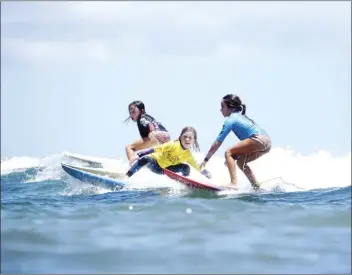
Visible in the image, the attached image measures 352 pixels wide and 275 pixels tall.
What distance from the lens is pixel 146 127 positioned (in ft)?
37.6

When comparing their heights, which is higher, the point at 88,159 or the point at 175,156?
the point at 88,159

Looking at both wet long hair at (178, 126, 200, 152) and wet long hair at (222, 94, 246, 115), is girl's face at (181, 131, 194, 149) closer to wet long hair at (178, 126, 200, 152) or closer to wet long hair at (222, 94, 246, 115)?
wet long hair at (178, 126, 200, 152)

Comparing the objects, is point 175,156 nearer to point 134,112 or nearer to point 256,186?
point 256,186

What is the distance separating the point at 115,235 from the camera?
5.55 m

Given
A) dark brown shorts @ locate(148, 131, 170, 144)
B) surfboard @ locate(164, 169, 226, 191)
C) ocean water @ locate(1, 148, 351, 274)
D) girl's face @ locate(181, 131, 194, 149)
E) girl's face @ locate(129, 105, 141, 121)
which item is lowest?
ocean water @ locate(1, 148, 351, 274)

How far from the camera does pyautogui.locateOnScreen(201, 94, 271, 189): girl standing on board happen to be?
9.21m

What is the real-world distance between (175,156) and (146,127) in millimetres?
2007

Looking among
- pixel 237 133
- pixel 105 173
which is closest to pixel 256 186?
pixel 237 133

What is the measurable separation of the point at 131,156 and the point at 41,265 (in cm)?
689

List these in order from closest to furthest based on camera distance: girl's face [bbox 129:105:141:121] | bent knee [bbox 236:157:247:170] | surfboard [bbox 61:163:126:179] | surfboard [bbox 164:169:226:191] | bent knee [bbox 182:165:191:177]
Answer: surfboard [bbox 164:169:226:191]
bent knee [bbox 182:165:191:177]
bent knee [bbox 236:157:247:170]
surfboard [bbox 61:163:126:179]
girl's face [bbox 129:105:141:121]

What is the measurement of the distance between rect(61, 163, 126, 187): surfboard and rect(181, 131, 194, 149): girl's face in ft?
4.75

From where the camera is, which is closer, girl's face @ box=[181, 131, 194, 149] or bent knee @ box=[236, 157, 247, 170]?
girl's face @ box=[181, 131, 194, 149]

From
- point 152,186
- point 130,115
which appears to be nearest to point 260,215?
point 152,186

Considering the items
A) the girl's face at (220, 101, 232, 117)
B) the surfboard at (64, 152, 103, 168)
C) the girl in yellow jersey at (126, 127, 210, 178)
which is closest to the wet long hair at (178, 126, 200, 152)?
the girl in yellow jersey at (126, 127, 210, 178)
